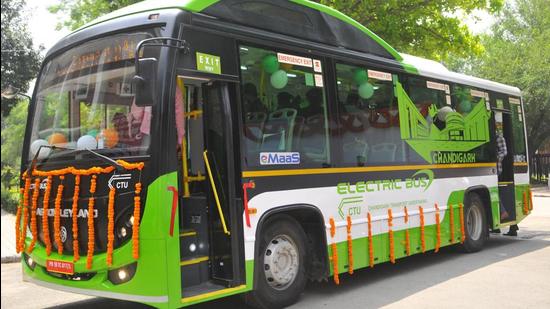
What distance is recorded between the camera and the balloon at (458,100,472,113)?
9695 millimetres

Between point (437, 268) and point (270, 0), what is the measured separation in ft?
15.7

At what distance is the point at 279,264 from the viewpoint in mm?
6094

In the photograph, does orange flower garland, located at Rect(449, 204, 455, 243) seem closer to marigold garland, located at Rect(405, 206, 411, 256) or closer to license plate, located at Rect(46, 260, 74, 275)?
marigold garland, located at Rect(405, 206, 411, 256)

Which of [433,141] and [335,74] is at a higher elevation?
[335,74]

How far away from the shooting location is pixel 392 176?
773cm

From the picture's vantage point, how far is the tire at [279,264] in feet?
19.1

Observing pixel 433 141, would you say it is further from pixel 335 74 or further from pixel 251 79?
pixel 251 79

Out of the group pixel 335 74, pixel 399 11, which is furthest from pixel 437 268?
pixel 399 11

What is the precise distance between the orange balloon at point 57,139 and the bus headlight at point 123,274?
150 cm

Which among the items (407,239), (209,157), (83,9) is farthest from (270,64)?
(83,9)

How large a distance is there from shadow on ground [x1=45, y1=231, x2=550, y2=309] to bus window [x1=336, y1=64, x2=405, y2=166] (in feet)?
5.39

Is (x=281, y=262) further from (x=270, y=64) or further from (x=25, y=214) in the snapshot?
(x=25, y=214)

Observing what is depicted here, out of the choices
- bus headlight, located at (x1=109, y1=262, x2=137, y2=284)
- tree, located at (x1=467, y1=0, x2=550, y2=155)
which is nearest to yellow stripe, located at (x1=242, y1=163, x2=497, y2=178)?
bus headlight, located at (x1=109, y1=262, x2=137, y2=284)

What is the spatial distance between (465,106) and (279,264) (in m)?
5.44
